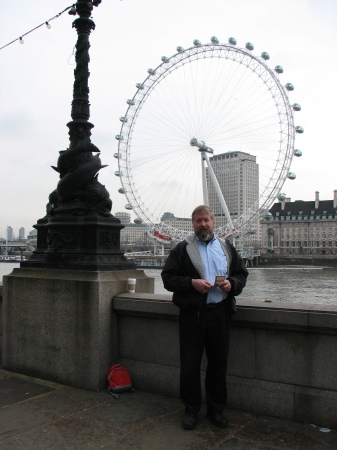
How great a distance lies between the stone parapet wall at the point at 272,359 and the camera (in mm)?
3908

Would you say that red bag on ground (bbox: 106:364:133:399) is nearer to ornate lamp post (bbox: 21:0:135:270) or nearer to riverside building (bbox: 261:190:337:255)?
ornate lamp post (bbox: 21:0:135:270)

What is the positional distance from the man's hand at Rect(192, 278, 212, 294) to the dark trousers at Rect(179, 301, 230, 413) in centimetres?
18

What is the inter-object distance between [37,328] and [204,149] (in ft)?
168

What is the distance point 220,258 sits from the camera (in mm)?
4008

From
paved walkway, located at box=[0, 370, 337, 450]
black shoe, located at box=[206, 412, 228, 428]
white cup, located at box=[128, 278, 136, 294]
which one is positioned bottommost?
paved walkway, located at box=[0, 370, 337, 450]

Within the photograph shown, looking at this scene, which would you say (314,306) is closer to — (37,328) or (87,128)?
(37,328)

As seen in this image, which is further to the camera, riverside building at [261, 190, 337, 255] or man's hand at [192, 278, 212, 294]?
riverside building at [261, 190, 337, 255]

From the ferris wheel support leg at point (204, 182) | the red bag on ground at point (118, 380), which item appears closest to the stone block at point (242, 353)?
the red bag on ground at point (118, 380)

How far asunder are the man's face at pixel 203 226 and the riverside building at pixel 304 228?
5180 inches

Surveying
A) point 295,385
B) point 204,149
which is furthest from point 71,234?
point 204,149

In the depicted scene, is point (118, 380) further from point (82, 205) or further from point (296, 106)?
point (296, 106)

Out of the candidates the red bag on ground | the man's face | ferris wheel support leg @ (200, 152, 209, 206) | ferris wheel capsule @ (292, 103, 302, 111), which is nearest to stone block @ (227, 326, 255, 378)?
the man's face

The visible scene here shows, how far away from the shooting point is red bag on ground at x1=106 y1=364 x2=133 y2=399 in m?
4.68

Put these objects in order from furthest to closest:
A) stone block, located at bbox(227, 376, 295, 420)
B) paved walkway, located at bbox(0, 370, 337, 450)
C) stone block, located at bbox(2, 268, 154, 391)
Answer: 1. stone block, located at bbox(2, 268, 154, 391)
2. stone block, located at bbox(227, 376, 295, 420)
3. paved walkway, located at bbox(0, 370, 337, 450)
